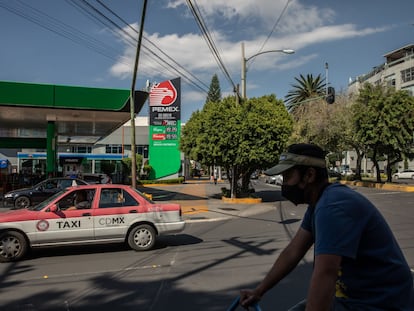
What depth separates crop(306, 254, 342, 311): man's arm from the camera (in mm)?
1889

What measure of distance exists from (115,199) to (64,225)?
46.7 inches

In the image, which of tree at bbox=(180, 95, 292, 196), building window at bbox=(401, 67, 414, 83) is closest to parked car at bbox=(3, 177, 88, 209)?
tree at bbox=(180, 95, 292, 196)

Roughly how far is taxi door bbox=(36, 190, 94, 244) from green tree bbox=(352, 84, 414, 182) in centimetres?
2754

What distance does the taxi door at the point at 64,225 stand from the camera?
8273mm

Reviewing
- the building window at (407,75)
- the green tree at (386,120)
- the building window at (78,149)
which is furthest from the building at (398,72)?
the building window at (78,149)

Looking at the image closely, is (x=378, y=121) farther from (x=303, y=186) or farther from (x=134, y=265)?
(x=303, y=186)

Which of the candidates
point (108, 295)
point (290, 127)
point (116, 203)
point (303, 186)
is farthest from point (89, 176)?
point (303, 186)

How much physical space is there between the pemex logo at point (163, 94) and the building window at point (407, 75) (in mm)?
35665

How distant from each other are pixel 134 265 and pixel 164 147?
40.9m

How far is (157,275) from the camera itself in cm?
674

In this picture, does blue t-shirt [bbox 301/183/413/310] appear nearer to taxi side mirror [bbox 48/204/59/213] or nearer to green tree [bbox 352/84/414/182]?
taxi side mirror [bbox 48/204/59/213]

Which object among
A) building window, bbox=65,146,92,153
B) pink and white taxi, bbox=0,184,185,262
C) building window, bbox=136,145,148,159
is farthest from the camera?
building window, bbox=65,146,92,153

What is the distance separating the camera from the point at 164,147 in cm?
4816

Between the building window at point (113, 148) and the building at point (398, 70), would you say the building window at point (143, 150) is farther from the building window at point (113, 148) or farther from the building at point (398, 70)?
the building at point (398, 70)
